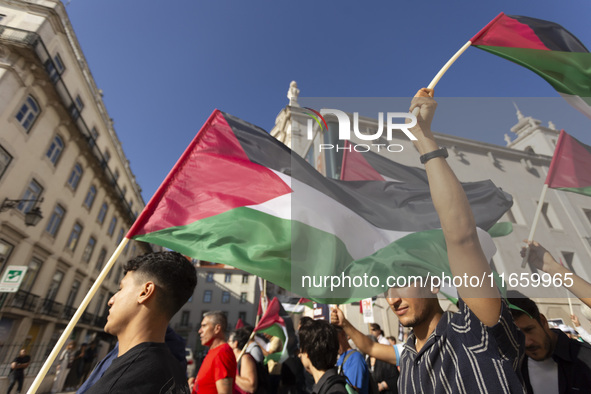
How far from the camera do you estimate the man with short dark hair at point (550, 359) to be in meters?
2.01

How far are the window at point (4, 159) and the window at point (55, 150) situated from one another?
327cm

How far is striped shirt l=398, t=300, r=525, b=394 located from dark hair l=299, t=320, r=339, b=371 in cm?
126

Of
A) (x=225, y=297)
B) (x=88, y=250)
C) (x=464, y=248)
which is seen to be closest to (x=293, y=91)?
(x=88, y=250)

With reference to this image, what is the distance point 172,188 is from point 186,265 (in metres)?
1.28

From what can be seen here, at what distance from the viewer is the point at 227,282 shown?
4744 cm

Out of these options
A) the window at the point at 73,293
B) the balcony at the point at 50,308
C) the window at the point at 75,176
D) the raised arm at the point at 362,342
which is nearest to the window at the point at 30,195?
the window at the point at 75,176

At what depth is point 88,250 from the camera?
23.6 metres

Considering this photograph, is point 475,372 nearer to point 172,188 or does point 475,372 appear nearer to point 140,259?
point 140,259

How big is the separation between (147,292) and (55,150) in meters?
22.5

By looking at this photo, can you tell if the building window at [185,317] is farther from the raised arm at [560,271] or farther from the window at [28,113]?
the raised arm at [560,271]

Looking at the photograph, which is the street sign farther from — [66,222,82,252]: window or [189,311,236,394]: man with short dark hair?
[66,222,82,252]: window

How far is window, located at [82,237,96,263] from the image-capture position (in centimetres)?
2298

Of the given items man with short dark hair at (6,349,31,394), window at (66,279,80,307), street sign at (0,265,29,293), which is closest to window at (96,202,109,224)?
window at (66,279,80,307)

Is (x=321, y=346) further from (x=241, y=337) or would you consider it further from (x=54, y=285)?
(x=54, y=285)
